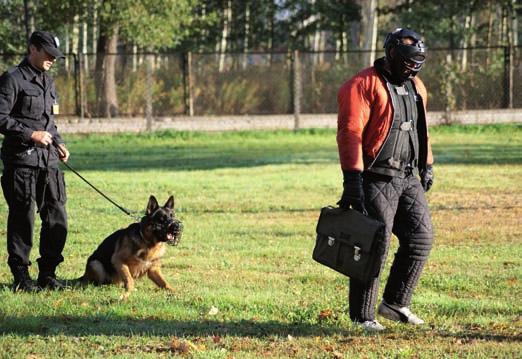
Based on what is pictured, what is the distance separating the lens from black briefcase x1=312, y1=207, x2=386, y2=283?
689 centimetres

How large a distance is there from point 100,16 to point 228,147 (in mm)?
10109

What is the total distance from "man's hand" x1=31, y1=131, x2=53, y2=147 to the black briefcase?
7.86 feet

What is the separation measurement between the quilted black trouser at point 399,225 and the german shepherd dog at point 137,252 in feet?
6.68

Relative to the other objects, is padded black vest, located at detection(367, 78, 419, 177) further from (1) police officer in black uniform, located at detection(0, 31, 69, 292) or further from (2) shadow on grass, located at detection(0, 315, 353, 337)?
(1) police officer in black uniform, located at detection(0, 31, 69, 292)

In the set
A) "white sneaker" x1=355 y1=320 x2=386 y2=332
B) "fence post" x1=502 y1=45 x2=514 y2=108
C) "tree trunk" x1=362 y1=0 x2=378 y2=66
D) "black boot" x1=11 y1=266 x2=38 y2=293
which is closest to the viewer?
"white sneaker" x1=355 y1=320 x2=386 y2=332

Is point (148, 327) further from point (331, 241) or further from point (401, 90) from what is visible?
point (401, 90)

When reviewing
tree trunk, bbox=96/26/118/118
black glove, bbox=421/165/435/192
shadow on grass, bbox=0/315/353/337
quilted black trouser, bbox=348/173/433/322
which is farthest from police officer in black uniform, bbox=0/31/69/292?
tree trunk, bbox=96/26/118/118

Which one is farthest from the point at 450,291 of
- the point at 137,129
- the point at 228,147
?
the point at 137,129

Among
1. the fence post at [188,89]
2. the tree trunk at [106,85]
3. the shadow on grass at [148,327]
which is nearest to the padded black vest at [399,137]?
the shadow on grass at [148,327]

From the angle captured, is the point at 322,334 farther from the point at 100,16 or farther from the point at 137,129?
the point at 100,16

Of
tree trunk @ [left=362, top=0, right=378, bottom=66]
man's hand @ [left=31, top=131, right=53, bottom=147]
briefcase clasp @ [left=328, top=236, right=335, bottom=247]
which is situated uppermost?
tree trunk @ [left=362, top=0, right=378, bottom=66]

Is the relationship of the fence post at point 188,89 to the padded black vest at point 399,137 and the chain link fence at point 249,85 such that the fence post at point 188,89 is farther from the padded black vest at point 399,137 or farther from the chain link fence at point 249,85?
the padded black vest at point 399,137

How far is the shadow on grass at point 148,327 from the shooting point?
7.25m

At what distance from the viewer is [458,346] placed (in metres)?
6.79
